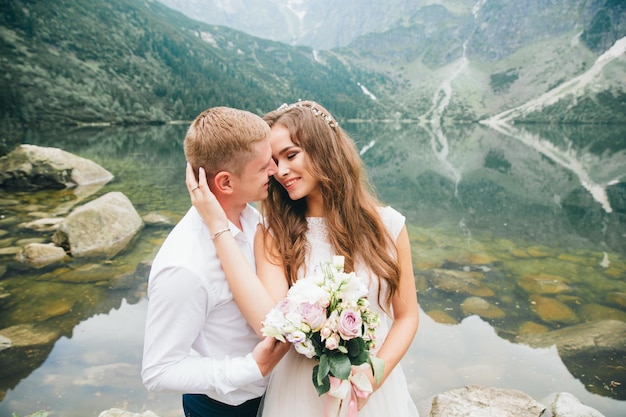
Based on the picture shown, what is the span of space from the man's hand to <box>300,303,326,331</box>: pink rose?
0.29 meters

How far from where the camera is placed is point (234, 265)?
2002 mm

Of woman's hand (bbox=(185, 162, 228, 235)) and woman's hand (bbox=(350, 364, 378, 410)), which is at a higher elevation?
woman's hand (bbox=(185, 162, 228, 235))

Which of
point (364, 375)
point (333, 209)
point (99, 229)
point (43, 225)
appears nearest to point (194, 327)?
point (364, 375)

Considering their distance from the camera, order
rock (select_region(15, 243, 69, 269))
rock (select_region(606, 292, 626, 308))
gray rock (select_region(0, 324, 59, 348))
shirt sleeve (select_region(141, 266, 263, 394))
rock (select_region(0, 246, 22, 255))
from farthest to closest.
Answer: rock (select_region(0, 246, 22, 255)), rock (select_region(15, 243, 69, 269)), rock (select_region(606, 292, 626, 308)), gray rock (select_region(0, 324, 59, 348)), shirt sleeve (select_region(141, 266, 263, 394))

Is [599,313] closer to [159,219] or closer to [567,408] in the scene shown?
[567,408]

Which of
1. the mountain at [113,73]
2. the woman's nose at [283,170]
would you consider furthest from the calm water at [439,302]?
the mountain at [113,73]

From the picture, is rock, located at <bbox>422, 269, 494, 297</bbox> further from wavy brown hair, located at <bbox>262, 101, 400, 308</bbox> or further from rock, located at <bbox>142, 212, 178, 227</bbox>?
rock, located at <bbox>142, 212, 178, 227</bbox>

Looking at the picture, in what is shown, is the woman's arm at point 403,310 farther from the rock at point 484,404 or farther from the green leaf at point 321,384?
the rock at point 484,404

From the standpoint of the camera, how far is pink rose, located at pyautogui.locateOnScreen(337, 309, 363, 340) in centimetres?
172

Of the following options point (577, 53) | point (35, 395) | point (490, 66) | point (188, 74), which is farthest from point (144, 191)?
point (490, 66)

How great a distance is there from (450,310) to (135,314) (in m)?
5.86

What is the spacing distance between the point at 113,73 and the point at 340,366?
355 feet

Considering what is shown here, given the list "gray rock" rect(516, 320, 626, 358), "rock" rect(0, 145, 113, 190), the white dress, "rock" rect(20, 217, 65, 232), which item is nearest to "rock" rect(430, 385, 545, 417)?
"gray rock" rect(516, 320, 626, 358)

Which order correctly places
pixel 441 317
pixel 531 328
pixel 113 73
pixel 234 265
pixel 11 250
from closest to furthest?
pixel 234 265 → pixel 531 328 → pixel 441 317 → pixel 11 250 → pixel 113 73
